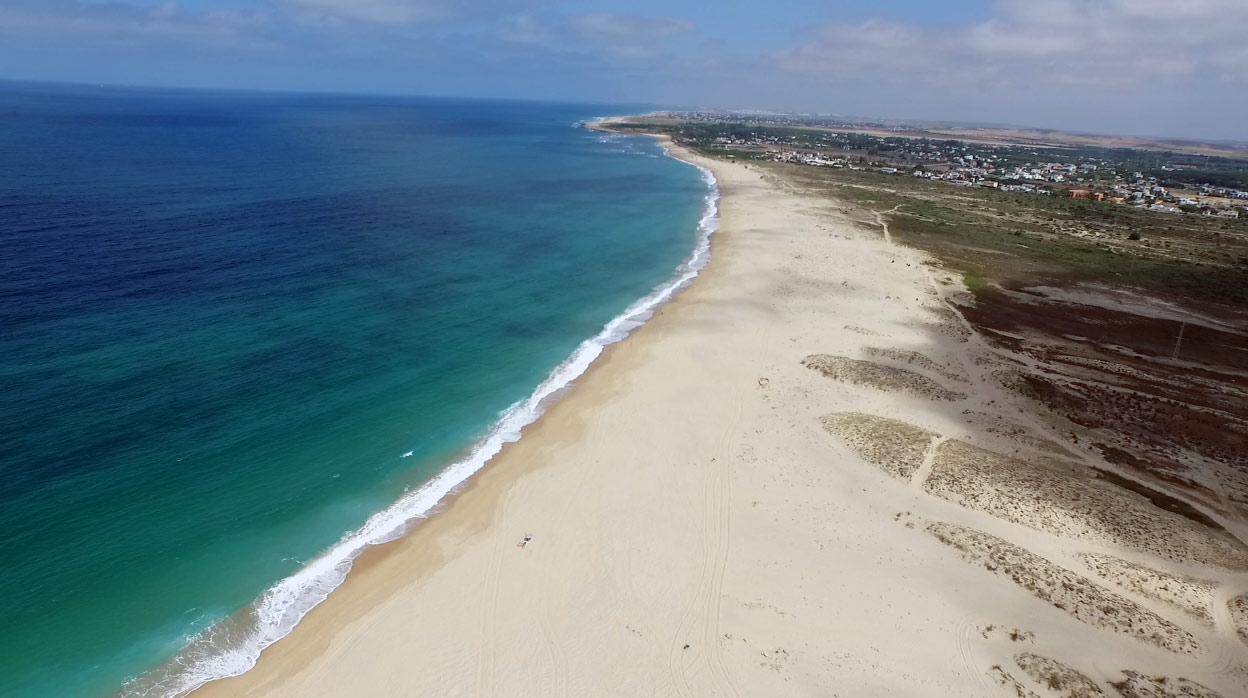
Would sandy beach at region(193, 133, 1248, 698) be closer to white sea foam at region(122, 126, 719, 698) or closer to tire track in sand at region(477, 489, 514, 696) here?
tire track in sand at region(477, 489, 514, 696)

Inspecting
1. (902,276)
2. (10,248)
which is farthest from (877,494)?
(10,248)

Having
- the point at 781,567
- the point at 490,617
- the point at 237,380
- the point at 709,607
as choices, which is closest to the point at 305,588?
the point at 490,617

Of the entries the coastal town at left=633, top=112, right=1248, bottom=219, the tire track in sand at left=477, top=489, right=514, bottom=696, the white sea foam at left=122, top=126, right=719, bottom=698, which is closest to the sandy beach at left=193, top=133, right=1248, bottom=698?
the tire track in sand at left=477, top=489, right=514, bottom=696

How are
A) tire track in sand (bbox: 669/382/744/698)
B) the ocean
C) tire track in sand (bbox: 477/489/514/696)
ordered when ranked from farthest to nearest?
the ocean < tire track in sand (bbox: 669/382/744/698) < tire track in sand (bbox: 477/489/514/696)

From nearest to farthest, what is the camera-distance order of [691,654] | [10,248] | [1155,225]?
[691,654], [10,248], [1155,225]

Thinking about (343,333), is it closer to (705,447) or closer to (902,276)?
(705,447)

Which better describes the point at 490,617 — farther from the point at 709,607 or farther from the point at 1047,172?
the point at 1047,172

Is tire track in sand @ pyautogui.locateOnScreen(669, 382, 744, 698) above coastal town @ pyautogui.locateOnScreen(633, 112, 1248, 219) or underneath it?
underneath
